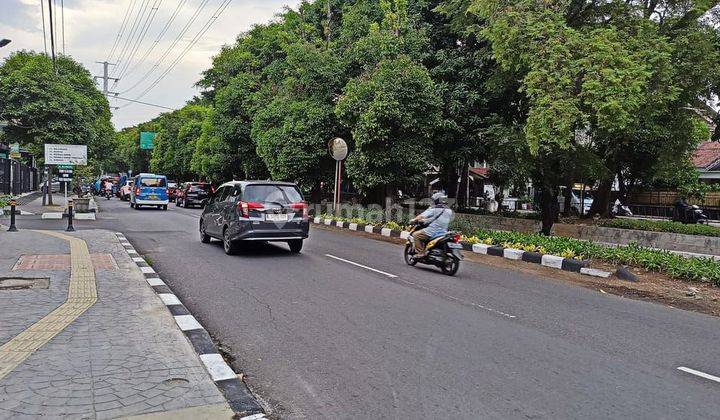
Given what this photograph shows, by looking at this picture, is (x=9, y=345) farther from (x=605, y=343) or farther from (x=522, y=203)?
(x=522, y=203)

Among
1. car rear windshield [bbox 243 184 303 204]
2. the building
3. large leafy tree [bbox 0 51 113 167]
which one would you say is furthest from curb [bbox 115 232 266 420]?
the building

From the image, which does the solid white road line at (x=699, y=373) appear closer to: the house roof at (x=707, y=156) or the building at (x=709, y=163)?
the building at (x=709, y=163)

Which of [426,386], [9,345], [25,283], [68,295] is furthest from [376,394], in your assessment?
[25,283]

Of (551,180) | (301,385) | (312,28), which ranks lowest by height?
(301,385)

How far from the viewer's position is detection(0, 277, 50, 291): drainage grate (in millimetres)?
7766

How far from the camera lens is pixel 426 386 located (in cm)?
457

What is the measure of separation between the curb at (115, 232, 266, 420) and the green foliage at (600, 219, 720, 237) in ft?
52.0

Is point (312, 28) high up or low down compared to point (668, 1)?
up

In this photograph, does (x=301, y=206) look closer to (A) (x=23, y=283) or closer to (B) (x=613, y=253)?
(A) (x=23, y=283)

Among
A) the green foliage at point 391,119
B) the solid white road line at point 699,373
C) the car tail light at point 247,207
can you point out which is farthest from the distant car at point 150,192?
the solid white road line at point 699,373

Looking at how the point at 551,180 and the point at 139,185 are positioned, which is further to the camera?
the point at 139,185

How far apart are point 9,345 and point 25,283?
10.9 feet

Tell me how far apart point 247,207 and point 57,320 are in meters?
5.81

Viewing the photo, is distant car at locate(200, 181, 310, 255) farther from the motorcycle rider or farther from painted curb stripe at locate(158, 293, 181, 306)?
painted curb stripe at locate(158, 293, 181, 306)
